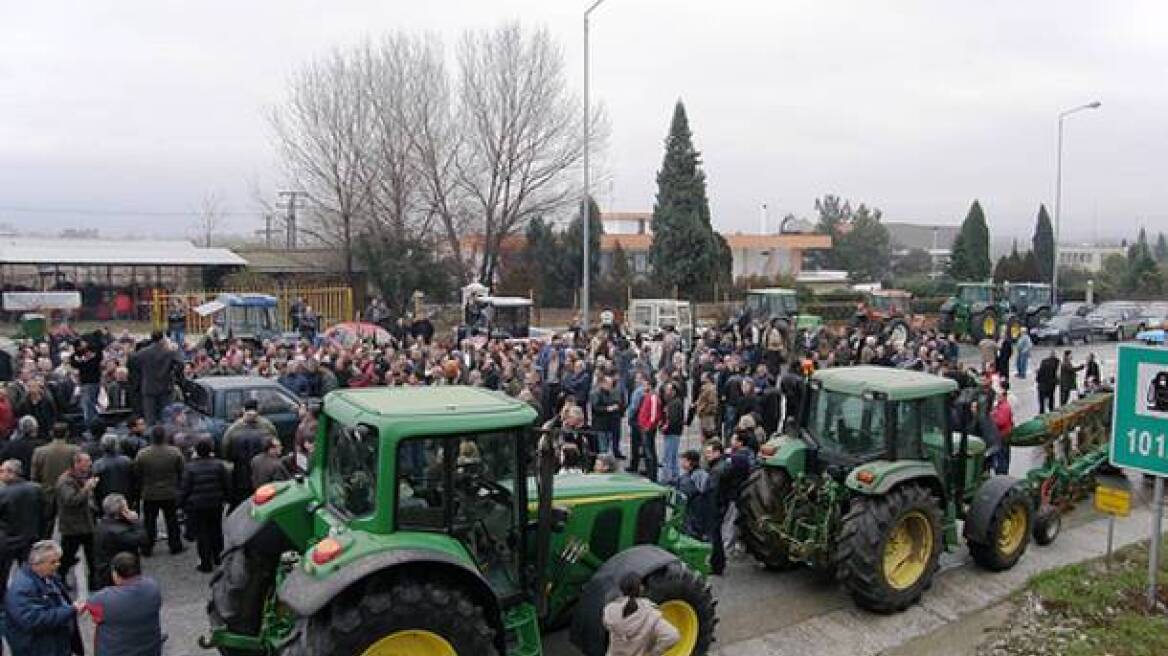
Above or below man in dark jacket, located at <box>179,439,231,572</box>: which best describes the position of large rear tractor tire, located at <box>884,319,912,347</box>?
above

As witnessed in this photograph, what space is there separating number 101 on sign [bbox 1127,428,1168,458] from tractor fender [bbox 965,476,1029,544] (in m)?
1.17

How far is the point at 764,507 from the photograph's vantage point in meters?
9.00

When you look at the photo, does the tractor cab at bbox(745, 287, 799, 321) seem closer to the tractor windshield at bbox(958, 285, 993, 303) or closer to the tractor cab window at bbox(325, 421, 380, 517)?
the tractor windshield at bbox(958, 285, 993, 303)

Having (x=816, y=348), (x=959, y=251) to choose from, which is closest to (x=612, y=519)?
(x=816, y=348)

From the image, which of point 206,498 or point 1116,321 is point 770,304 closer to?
point 1116,321

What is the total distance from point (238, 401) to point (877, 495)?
886 centimetres

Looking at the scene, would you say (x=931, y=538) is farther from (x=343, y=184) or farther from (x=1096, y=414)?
(x=343, y=184)

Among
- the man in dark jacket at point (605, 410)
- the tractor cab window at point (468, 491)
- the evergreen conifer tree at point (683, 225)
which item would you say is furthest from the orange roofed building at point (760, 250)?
the tractor cab window at point (468, 491)

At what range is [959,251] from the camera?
5350 cm

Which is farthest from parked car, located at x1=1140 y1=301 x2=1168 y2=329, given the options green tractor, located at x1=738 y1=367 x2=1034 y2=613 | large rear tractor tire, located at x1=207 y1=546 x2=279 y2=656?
large rear tractor tire, located at x1=207 y1=546 x2=279 y2=656

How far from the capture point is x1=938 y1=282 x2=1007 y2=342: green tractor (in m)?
30.2

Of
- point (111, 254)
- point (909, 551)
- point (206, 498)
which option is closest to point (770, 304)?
point (909, 551)

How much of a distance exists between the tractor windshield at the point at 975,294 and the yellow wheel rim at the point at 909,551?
971 inches

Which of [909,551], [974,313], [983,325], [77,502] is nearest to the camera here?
[77,502]
